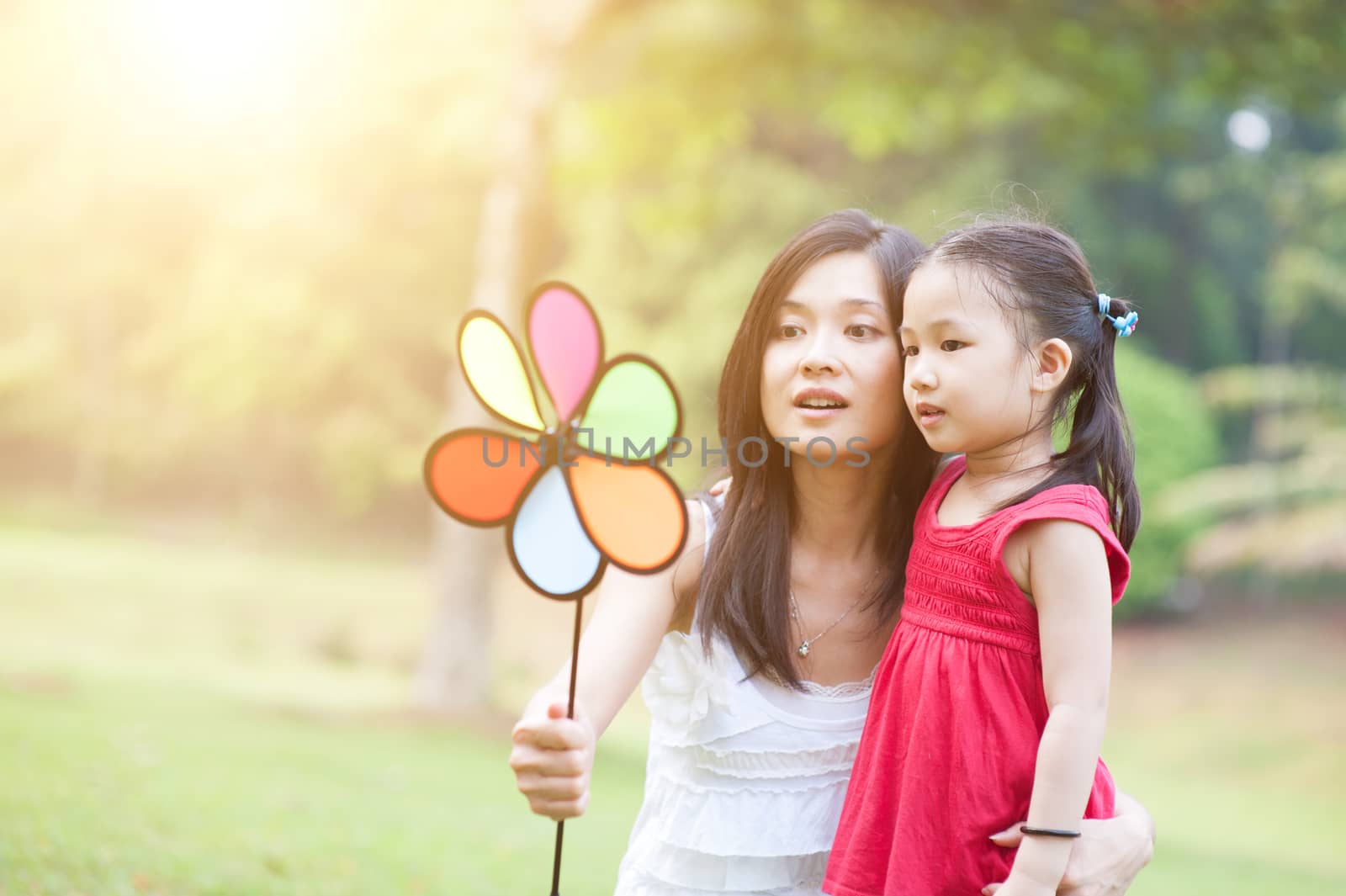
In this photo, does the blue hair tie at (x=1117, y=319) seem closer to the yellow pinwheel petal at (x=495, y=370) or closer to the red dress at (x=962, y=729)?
the red dress at (x=962, y=729)

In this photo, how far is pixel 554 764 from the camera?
3.47 feet

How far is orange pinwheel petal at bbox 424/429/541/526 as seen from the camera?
1085mm

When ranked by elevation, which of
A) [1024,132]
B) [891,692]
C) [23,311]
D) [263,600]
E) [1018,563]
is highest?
[1024,132]

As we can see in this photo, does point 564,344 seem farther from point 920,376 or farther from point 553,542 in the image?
point 920,376

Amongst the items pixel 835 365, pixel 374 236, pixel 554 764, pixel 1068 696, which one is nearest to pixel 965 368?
pixel 835 365

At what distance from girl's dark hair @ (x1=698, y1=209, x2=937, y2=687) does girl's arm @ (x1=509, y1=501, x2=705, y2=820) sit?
51mm

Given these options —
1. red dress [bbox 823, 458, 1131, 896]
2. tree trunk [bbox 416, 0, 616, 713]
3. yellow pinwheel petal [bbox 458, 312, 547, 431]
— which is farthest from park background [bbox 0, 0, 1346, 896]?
yellow pinwheel petal [bbox 458, 312, 547, 431]

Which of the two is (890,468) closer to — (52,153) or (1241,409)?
(52,153)

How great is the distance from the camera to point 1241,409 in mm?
10398

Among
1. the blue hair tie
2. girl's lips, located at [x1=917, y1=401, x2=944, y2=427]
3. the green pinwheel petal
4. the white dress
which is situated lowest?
the white dress

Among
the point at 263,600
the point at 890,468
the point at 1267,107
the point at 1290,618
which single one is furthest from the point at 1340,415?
the point at 890,468

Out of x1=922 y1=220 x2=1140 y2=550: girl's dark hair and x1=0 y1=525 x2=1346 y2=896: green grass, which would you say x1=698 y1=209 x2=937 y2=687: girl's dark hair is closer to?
x1=922 y1=220 x2=1140 y2=550: girl's dark hair

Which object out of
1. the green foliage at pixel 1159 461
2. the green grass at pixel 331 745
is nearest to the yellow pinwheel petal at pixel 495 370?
→ the green grass at pixel 331 745

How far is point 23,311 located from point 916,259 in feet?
28.1
